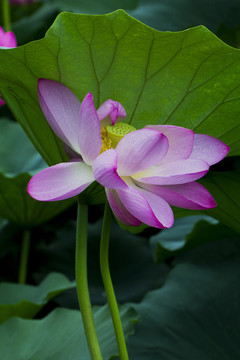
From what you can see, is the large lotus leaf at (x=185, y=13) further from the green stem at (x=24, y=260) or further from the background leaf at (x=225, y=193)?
the background leaf at (x=225, y=193)

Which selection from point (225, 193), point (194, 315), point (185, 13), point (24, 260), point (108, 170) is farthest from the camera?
point (185, 13)

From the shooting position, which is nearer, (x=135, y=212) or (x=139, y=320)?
(x=135, y=212)

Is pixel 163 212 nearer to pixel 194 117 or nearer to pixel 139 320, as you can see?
pixel 194 117

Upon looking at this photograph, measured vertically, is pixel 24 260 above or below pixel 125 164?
below

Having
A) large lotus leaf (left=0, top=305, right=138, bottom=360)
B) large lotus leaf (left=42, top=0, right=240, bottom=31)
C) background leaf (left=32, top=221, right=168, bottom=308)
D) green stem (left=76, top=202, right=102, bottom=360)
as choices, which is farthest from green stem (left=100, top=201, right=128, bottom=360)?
large lotus leaf (left=42, top=0, right=240, bottom=31)

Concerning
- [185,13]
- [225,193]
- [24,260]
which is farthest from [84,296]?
[185,13]

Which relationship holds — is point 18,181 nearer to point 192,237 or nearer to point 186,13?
point 192,237

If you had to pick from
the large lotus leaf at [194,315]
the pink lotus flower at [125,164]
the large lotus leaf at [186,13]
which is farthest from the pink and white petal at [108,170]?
the large lotus leaf at [186,13]

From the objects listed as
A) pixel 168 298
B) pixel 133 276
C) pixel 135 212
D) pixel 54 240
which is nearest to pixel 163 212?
pixel 135 212
